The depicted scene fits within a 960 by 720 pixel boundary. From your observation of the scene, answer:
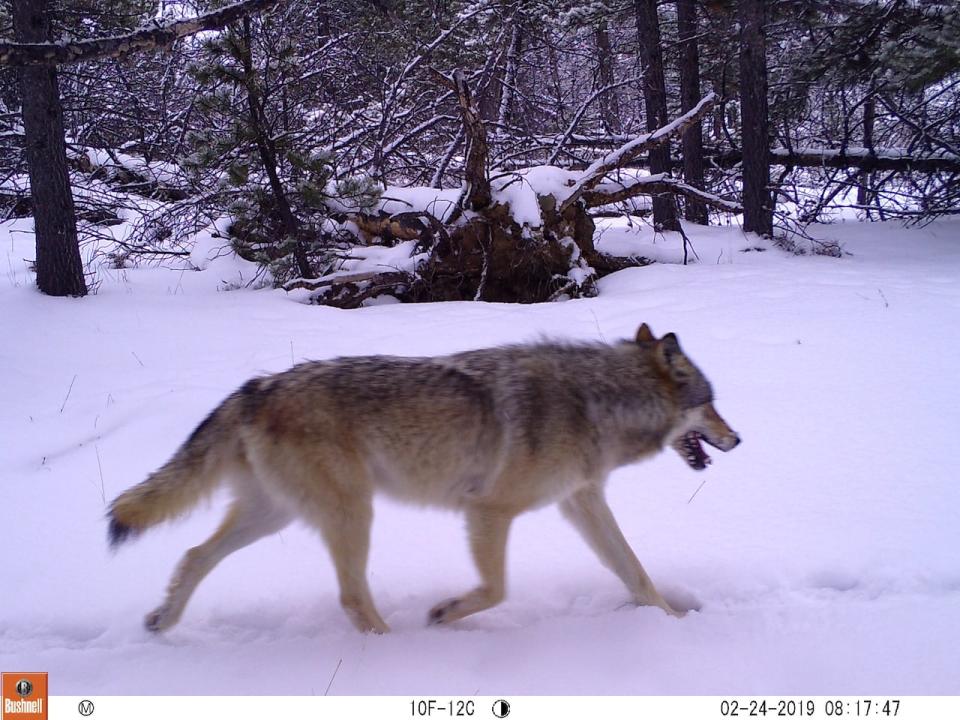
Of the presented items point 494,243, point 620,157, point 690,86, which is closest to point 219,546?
point 494,243

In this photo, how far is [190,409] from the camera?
19.1 ft

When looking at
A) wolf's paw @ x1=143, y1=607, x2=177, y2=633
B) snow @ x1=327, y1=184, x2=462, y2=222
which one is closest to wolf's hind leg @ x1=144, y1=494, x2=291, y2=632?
wolf's paw @ x1=143, y1=607, x2=177, y2=633

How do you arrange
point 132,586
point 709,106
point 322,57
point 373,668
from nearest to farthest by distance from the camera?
point 373,668, point 132,586, point 709,106, point 322,57

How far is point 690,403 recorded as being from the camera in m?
3.71

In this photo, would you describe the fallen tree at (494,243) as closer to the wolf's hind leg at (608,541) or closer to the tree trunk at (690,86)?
the tree trunk at (690,86)

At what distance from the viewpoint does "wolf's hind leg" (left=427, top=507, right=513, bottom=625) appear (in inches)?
127

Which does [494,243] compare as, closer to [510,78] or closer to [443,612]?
[510,78]

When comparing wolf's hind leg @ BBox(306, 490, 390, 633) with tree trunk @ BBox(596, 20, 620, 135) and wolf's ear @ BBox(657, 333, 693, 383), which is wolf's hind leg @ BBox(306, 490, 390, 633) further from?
tree trunk @ BBox(596, 20, 620, 135)

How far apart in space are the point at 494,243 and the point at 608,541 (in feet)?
22.2

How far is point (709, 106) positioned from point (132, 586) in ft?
32.2

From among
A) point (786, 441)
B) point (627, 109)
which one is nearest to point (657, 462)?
point (786, 441)

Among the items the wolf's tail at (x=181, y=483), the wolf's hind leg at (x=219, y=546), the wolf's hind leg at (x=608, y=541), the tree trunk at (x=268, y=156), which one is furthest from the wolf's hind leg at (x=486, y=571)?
the tree trunk at (x=268, y=156)

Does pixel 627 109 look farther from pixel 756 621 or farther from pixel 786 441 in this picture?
pixel 756 621

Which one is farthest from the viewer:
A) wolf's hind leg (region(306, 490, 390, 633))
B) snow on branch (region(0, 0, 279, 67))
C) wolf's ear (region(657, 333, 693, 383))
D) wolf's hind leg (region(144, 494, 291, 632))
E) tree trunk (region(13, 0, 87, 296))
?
tree trunk (region(13, 0, 87, 296))
